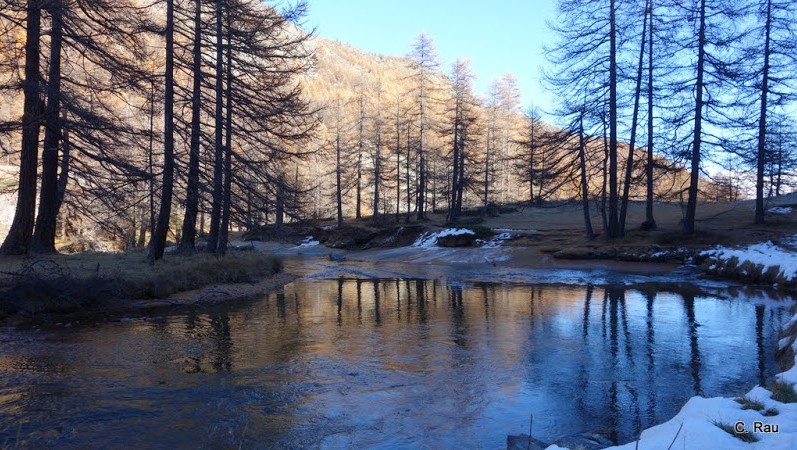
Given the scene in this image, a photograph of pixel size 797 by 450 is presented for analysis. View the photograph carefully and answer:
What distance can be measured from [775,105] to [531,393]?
25.6m

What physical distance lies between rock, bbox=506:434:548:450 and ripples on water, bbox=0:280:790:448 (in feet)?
0.65

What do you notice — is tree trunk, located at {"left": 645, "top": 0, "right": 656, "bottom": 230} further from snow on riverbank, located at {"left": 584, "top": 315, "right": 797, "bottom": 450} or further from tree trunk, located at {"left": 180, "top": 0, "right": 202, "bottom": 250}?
snow on riverbank, located at {"left": 584, "top": 315, "right": 797, "bottom": 450}

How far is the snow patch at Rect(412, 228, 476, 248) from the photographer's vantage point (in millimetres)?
31594

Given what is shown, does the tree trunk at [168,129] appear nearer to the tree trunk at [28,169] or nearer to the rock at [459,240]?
the tree trunk at [28,169]

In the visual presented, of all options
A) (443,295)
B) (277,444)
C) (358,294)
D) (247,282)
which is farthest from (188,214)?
(277,444)

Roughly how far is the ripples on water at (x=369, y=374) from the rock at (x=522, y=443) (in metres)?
0.20

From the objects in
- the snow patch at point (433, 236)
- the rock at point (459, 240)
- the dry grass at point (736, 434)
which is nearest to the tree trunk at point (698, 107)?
the rock at point (459, 240)

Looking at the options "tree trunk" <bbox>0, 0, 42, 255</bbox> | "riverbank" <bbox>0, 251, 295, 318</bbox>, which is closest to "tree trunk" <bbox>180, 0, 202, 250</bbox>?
"riverbank" <bbox>0, 251, 295, 318</bbox>

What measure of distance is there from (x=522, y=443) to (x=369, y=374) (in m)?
3.02

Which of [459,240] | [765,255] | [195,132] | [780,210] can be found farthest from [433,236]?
[195,132]

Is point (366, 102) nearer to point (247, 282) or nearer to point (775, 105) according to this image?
point (775, 105)

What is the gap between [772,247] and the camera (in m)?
19.8

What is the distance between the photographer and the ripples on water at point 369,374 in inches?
216

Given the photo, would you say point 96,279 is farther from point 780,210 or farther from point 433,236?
point 780,210
